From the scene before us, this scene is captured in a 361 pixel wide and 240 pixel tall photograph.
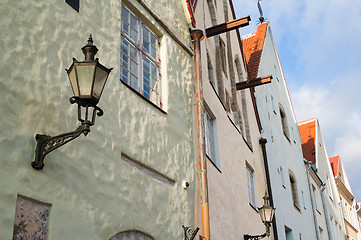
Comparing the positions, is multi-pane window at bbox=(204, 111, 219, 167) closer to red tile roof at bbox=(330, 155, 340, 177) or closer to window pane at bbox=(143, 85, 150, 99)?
window pane at bbox=(143, 85, 150, 99)

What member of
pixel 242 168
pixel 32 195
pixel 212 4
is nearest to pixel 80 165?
pixel 32 195

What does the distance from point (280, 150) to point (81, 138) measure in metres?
14.0

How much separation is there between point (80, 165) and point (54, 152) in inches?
18.0

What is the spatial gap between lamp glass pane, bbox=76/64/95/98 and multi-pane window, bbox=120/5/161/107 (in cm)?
251

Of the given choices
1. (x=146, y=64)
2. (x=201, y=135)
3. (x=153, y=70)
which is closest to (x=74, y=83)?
(x=146, y=64)

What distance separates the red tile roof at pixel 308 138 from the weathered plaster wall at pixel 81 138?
20.0m

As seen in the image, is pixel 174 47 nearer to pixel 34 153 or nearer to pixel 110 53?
pixel 110 53

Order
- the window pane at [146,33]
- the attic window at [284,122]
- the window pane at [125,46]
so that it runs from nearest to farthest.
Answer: the window pane at [125,46] < the window pane at [146,33] < the attic window at [284,122]

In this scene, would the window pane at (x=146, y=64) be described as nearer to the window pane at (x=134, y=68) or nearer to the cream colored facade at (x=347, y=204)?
the window pane at (x=134, y=68)

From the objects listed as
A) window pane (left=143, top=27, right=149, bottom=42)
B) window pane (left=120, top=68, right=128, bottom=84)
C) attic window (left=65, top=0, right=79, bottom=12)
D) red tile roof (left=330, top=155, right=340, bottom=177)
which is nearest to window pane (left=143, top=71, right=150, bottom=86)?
window pane (left=120, top=68, right=128, bottom=84)

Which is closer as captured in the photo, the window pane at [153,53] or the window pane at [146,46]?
the window pane at [146,46]

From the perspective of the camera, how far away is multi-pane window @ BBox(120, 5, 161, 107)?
291 inches

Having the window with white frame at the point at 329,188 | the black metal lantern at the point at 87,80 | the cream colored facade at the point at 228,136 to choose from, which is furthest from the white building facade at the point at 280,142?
the black metal lantern at the point at 87,80

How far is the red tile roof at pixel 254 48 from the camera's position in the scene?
18.7 m
